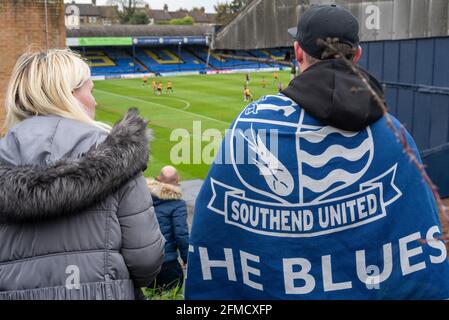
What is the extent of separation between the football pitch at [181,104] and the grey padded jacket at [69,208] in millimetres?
13725

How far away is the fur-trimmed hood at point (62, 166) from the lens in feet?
6.02

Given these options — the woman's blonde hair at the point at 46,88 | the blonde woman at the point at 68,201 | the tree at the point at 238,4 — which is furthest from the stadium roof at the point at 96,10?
the blonde woman at the point at 68,201

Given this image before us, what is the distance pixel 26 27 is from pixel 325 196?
13297mm

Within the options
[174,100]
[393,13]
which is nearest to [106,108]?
[174,100]

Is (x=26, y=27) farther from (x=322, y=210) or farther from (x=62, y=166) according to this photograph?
(x=322, y=210)

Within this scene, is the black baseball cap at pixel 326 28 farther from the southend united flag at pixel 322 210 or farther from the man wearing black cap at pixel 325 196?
the southend united flag at pixel 322 210

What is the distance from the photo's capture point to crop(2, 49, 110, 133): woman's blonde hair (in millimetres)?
2057

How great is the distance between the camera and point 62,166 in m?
1.85

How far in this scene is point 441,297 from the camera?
192 centimetres

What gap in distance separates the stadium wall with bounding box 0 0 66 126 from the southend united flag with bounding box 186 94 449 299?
12701 millimetres

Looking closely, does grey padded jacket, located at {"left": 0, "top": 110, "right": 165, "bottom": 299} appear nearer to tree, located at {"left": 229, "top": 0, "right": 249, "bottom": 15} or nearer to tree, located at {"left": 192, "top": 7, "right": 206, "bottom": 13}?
tree, located at {"left": 229, "top": 0, "right": 249, "bottom": 15}

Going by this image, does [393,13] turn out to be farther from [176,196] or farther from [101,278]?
[101,278]

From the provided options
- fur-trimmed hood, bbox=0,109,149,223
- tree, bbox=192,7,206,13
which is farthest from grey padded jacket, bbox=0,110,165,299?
A: tree, bbox=192,7,206,13
